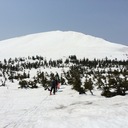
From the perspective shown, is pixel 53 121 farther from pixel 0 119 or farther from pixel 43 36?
pixel 43 36

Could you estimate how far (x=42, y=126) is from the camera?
31.9ft

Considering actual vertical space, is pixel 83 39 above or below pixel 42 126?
above

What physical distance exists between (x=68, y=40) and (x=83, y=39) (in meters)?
9.47

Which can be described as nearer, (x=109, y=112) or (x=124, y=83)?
(x=109, y=112)

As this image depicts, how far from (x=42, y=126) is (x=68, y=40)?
135m

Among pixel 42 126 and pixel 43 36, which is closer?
pixel 42 126

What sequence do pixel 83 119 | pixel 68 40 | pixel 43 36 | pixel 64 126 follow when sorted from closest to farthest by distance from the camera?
pixel 64 126 → pixel 83 119 → pixel 68 40 → pixel 43 36

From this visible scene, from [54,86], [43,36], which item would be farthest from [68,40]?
[54,86]

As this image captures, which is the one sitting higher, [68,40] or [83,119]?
[68,40]

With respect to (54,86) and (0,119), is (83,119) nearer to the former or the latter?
(0,119)

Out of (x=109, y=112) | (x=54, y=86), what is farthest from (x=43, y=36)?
(x=109, y=112)

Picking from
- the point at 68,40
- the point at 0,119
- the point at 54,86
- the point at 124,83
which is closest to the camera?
the point at 0,119

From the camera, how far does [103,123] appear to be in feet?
32.0

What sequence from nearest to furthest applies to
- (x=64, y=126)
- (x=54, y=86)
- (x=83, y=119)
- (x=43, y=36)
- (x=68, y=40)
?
(x=64, y=126) < (x=83, y=119) < (x=54, y=86) < (x=68, y=40) < (x=43, y=36)
